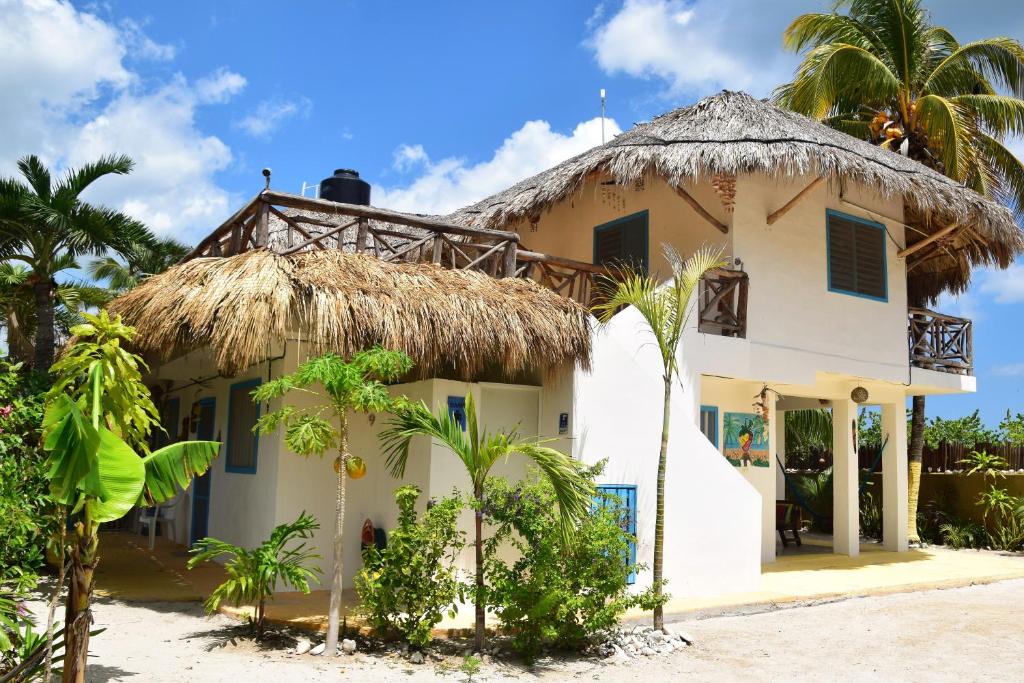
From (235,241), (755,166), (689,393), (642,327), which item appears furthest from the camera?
(755,166)

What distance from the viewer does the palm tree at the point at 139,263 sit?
13.6m

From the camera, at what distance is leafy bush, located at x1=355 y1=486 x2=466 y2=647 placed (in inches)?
260

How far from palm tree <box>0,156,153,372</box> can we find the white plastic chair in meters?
2.52

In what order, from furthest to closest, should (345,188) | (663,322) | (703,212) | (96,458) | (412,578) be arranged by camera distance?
(345,188), (703,212), (663,322), (412,578), (96,458)

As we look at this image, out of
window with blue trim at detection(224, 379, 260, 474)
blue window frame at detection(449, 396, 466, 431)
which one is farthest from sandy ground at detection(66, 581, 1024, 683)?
blue window frame at detection(449, 396, 466, 431)

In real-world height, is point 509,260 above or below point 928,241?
below

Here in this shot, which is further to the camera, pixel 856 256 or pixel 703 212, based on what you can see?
pixel 856 256

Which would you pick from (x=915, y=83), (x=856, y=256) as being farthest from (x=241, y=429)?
(x=915, y=83)

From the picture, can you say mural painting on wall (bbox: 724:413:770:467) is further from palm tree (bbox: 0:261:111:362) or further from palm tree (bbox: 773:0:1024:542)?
palm tree (bbox: 0:261:111:362)

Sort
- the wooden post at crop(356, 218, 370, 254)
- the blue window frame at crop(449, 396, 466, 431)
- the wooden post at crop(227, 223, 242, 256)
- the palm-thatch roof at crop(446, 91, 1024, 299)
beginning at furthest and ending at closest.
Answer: the palm-thatch roof at crop(446, 91, 1024, 299) < the wooden post at crop(227, 223, 242, 256) < the wooden post at crop(356, 218, 370, 254) < the blue window frame at crop(449, 396, 466, 431)

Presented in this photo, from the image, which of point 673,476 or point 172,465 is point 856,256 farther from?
point 172,465

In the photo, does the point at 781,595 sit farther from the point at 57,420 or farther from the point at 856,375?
the point at 57,420

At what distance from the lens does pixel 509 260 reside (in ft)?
31.3

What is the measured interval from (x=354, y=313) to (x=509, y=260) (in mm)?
2533
